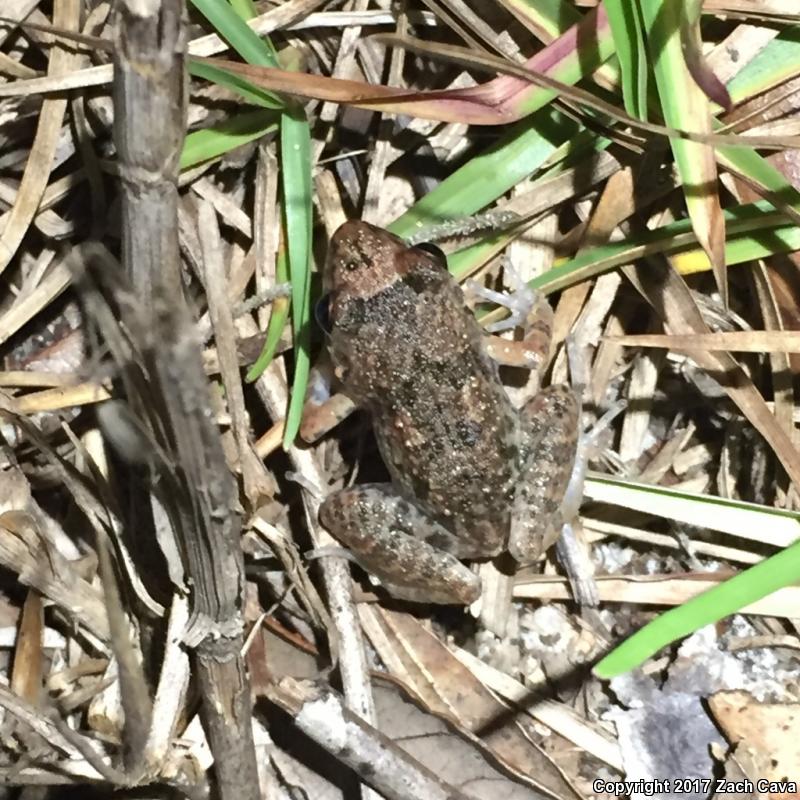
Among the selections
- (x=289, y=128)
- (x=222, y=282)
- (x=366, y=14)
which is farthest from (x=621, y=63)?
(x=222, y=282)

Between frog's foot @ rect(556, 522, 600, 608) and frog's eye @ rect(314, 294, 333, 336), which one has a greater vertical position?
frog's eye @ rect(314, 294, 333, 336)

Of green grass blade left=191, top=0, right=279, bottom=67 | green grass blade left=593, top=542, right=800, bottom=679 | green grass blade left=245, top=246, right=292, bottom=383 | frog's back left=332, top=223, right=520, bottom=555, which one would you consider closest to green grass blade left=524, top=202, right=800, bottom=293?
frog's back left=332, top=223, right=520, bottom=555

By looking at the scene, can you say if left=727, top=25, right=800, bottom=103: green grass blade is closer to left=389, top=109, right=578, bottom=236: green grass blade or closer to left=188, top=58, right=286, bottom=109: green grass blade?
left=389, top=109, right=578, bottom=236: green grass blade

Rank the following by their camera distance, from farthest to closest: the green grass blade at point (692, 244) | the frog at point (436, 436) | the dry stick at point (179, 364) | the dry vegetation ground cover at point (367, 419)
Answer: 1. the frog at point (436, 436)
2. the green grass blade at point (692, 244)
3. the dry vegetation ground cover at point (367, 419)
4. the dry stick at point (179, 364)

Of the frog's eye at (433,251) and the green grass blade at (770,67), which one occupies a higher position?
the green grass blade at (770,67)

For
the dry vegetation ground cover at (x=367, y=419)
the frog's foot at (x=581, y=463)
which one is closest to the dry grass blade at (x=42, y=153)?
the dry vegetation ground cover at (x=367, y=419)

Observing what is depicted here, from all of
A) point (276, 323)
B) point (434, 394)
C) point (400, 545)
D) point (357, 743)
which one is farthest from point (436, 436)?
point (357, 743)

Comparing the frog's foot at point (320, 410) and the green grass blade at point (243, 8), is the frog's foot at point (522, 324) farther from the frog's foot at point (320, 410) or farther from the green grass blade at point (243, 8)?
the green grass blade at point (243, 8)
